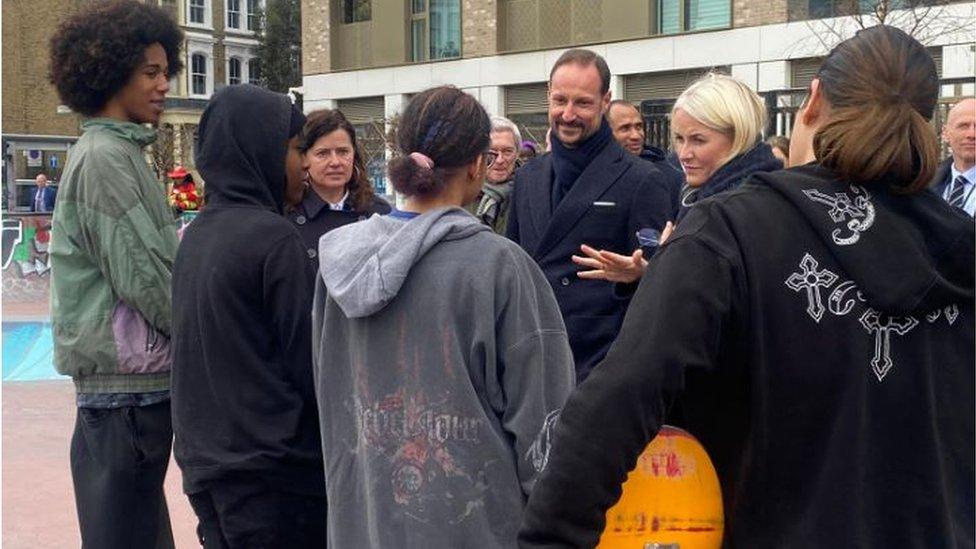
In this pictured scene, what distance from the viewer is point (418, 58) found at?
32.7 meters

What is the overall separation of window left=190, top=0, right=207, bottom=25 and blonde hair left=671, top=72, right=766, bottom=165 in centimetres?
5865

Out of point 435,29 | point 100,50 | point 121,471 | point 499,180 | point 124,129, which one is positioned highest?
point 435,29

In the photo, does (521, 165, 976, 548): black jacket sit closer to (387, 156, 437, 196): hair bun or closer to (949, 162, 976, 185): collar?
(387, 156, 437, 196): hair bun

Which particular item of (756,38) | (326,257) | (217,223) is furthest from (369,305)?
(756,38)

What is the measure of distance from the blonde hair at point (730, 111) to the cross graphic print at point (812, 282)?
1.74 metres

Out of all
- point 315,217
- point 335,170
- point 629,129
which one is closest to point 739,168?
point 315,217

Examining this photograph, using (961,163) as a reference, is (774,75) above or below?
above

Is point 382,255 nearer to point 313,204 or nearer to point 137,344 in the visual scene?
point 137,344

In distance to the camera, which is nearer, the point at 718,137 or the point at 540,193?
the point at 718,137

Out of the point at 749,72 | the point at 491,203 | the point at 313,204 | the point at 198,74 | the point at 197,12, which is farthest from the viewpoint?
the point at 198,74

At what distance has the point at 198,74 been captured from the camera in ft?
197

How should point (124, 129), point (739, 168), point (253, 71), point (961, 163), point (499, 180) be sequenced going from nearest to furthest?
point (739, 168) → point (124, 129) → point (499, 180) → point (961, 163) → point (253, 71)

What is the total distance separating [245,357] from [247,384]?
0.08 meters

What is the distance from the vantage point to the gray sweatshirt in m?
2.79
